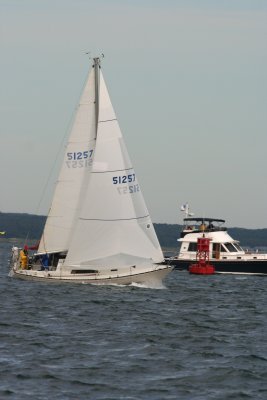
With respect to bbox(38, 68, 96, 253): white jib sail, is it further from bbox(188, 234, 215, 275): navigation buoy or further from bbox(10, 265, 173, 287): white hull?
bbox(188, 234, 215, 275): navigation buoy

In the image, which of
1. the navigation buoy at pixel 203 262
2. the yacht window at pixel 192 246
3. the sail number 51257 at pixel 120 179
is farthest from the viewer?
the yacht window at pixel 192 246

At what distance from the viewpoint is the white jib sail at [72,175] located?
45.4 metres

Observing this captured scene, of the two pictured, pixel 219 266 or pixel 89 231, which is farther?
pixel 219 266

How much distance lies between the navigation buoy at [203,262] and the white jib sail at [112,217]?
2244 cm

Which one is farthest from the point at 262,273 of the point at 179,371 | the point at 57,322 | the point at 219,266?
the point at 179,371

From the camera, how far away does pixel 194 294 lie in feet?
155

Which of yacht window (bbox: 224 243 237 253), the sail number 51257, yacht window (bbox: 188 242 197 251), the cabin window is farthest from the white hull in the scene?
yacht window (bbox: 188 242 197 251)

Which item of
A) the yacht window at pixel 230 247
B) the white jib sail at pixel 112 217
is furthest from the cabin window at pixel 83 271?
the yacht window at pixel 230 247

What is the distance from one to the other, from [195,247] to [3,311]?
34634 millimetres

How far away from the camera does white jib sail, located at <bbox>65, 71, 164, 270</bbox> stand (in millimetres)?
42750

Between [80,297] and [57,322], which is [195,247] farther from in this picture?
[57,322]

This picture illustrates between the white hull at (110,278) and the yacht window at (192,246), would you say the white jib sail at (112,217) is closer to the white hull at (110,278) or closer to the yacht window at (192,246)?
the white hull at (110,278)

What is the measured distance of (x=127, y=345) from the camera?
87.0ft

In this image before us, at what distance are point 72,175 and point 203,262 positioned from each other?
2220 cm
